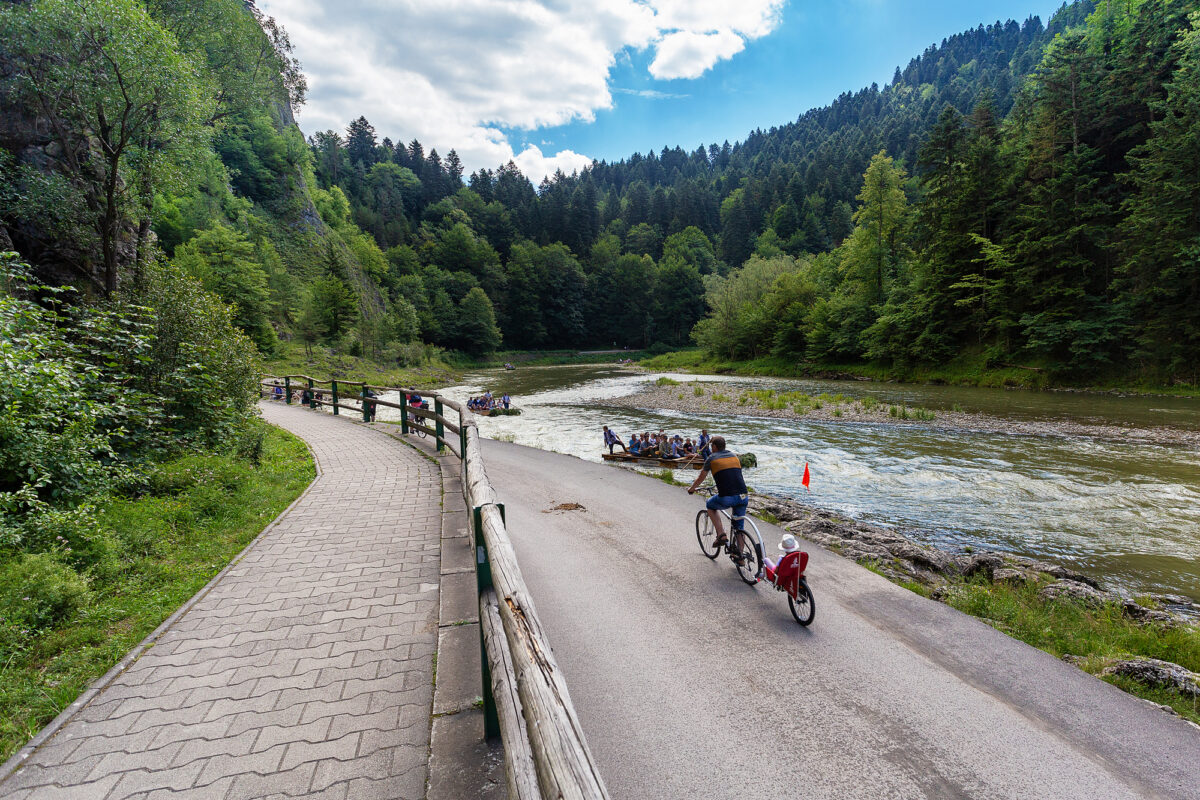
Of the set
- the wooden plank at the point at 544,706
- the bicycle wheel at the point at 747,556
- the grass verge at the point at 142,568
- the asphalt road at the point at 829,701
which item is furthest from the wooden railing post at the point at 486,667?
the bicycle wheel at the point at 747,556

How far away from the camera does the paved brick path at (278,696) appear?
8.80 ft

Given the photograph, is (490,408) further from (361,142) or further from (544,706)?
(361,142)

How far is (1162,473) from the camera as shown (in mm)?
13289

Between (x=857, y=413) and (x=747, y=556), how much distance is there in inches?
826

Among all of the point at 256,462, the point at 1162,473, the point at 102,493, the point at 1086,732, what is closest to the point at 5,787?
the point at 102,493

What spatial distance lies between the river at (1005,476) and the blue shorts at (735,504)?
5610 millimetres

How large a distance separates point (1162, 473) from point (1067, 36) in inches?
1763

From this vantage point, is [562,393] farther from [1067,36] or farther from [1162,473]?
[1067,36]

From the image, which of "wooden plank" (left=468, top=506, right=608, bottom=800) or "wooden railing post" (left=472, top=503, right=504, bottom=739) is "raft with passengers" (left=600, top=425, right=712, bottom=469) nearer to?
"wooden railing post" (left=472, top=503, right=504, bottom=739)

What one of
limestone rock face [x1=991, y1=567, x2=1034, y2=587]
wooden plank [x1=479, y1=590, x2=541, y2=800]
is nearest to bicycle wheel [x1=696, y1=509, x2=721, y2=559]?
limestone rock face [x1=991, y1=567, x2=1034, y2=587]

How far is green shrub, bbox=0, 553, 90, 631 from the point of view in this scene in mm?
3979

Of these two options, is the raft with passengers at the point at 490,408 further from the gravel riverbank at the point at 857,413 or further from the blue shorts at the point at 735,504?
the blue shorts at the point at 735,504

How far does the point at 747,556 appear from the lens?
6383mm

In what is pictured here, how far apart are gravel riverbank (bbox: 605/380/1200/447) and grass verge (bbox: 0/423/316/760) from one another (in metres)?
22.3
